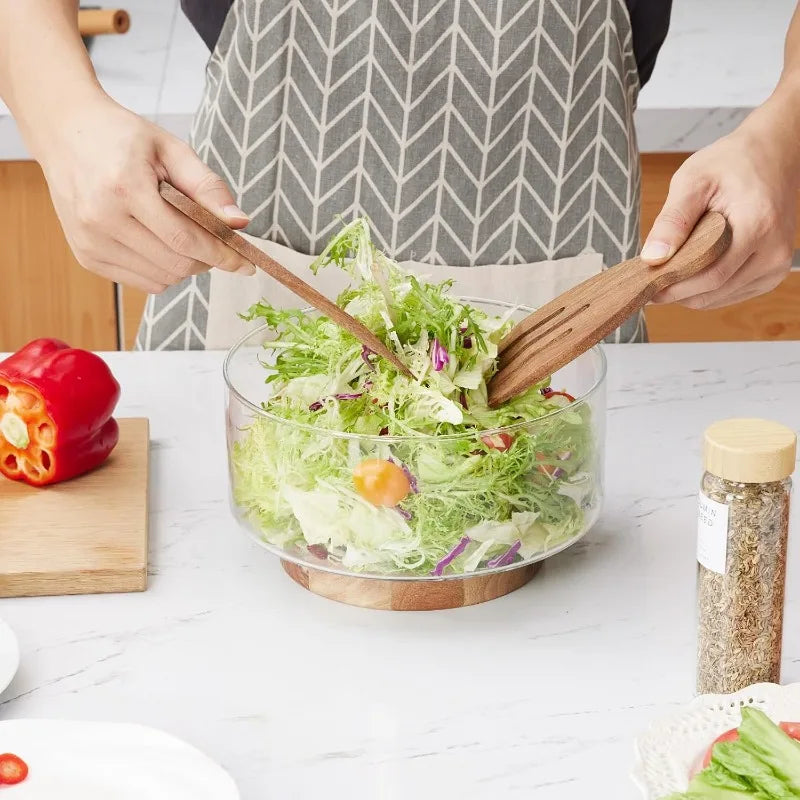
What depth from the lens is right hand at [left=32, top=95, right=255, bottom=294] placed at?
1108mm

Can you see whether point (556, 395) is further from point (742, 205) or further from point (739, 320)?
point (739, 320)

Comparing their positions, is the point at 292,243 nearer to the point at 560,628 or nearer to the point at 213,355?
the point at 213,355

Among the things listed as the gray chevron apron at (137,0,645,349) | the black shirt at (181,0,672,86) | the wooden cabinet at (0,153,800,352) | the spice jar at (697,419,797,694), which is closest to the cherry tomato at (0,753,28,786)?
the spice jar at (697,419,797,694)

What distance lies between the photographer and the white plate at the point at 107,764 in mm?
811

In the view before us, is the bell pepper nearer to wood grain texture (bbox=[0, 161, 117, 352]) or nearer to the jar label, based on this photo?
the jar label

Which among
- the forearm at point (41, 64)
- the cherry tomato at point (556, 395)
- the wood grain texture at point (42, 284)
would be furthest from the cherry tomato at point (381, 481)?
the wood grain texture at point (42, 284)

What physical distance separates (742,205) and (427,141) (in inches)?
20.0

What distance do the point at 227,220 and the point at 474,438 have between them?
31cm

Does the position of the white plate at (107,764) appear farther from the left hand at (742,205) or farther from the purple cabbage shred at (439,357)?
the left hand at (742,205)

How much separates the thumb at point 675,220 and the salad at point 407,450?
144 mm

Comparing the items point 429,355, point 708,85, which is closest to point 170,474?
point 429,355

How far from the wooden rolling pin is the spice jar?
6.25 ft

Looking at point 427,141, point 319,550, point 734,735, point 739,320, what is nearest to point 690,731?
point 734,735

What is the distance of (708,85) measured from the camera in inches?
88.7
